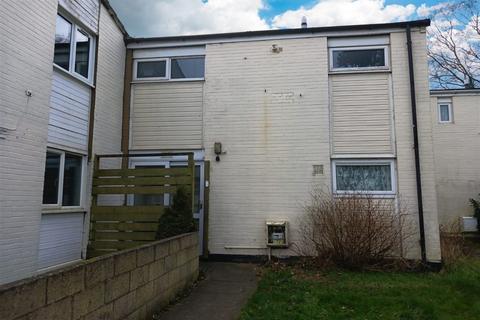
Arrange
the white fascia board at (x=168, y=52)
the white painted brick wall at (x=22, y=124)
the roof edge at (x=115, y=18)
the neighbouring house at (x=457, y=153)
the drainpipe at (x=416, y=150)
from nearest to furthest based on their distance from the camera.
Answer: the white painted brick wall at (x=22, y=124)
the drainpipe at (x=416, y=150)
the roof edge at (x=115, y=18)
the white fascia board at (x=168, y=52)
the neighbouring house at (x=457, y=153)

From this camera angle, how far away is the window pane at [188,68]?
1007 cm

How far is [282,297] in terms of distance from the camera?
6.07m

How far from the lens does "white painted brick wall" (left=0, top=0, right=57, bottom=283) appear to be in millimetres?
5926

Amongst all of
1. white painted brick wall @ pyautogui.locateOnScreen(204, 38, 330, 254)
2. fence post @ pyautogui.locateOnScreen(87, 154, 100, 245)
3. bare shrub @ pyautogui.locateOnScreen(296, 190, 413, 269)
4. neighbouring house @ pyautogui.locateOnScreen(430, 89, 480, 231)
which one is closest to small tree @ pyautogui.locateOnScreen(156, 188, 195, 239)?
fence post @ pyautogui.locateOnScreen(87, 154, 100, 245)

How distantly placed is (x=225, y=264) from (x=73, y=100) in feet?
15.3

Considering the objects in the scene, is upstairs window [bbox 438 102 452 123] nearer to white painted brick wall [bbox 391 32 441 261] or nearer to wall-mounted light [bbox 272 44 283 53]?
white painted brick wall [bbox 391 32 441 261]

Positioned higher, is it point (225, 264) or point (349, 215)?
point (349, 215)

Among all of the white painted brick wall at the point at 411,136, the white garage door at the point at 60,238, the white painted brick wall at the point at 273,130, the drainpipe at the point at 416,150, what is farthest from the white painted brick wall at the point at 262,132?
the white garage door at the point at 60,238

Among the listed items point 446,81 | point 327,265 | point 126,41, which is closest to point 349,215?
point 327,265

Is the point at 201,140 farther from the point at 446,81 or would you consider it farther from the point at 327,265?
the point at 446,81

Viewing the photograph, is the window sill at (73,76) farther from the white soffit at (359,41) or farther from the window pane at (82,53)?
the white soffit at (359,41)

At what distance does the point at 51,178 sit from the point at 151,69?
4.22 metres

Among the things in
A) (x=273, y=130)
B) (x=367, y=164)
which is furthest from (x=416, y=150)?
(x=273, y=130)

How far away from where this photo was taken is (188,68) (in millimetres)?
10148
